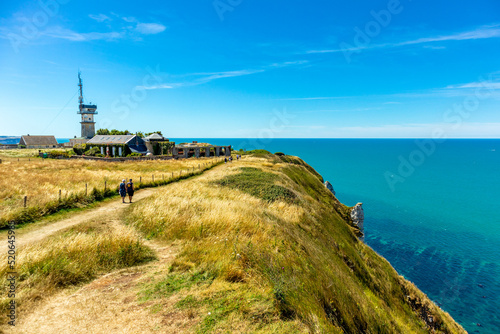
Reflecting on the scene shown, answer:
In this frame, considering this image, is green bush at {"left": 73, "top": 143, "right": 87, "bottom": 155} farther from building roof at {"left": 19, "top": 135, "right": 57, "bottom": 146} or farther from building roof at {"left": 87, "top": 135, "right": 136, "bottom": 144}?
building roof at {"left": 19, "top": 135, "right": 57, "bottom": 146}

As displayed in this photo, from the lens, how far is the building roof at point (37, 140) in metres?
97.1

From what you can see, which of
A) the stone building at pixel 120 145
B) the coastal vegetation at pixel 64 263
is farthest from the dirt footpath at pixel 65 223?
the stone building at pixel 120 145

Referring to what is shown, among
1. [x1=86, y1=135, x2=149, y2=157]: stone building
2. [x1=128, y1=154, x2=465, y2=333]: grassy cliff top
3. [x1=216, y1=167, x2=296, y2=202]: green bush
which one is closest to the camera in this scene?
[x1=128, y1=154, x2=465, y2=333]: grassy cliff top

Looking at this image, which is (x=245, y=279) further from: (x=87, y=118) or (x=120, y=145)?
(x=87, y=118)

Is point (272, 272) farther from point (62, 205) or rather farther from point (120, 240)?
point (62, 205)

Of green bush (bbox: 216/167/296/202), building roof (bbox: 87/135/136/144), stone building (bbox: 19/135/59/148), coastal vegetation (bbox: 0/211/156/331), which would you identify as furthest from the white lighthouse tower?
coastal vegetation (bbox: 0/211/156/331)

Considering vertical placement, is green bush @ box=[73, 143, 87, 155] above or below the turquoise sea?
above

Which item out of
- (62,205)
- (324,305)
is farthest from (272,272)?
(62,205)

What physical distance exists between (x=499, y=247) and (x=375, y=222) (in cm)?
1739

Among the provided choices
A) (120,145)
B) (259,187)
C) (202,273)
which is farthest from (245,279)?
(120,145)

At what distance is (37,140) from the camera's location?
99.9 meters

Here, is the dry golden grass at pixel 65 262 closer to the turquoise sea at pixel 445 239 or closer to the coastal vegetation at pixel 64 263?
the coastal vegetation at pixel 64 263

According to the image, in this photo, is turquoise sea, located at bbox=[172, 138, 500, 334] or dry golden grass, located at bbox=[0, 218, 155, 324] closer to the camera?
dry golden grass, located at bbox=[0, 218, 155, 324]

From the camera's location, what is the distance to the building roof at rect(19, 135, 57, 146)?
97.1m
